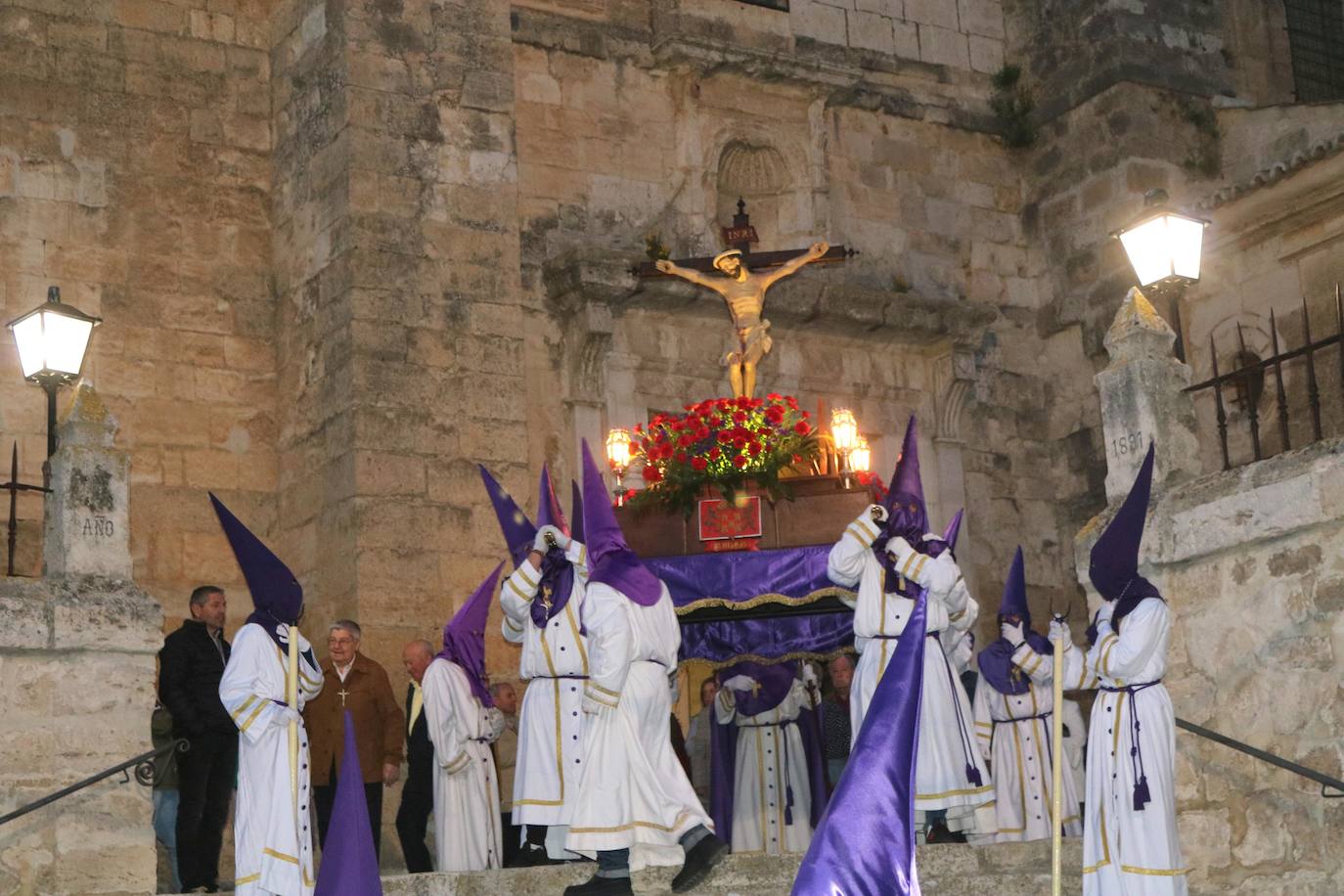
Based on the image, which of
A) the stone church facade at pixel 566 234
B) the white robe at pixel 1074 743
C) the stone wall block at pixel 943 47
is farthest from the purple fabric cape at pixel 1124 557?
the stone wall block at pixel 943 47

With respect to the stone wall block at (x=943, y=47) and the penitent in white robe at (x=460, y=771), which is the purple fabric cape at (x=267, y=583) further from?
the stone wall block at (x=943, y=47)

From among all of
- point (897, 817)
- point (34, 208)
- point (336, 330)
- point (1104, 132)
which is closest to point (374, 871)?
point (897, 817)

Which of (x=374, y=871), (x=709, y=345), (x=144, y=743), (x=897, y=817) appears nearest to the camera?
(x=897, y=817)

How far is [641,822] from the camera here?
10344 mm

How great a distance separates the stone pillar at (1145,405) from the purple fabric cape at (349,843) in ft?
14.5

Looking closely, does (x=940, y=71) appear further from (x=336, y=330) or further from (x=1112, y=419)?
(x=1112, y=419)

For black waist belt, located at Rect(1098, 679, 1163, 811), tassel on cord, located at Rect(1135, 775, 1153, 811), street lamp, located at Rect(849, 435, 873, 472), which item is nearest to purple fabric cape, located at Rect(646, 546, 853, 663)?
street lamp, located at Rect(849, 435, 873, 472)

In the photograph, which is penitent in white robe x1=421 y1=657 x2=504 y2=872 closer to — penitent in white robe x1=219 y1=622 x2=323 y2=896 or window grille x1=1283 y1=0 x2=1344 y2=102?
penitent in white robe x1=219 y1=622 x2=323 y2=896

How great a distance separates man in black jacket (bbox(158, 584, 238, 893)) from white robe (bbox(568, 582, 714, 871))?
6.90 ft

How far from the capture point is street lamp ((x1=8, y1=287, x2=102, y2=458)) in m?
11.5

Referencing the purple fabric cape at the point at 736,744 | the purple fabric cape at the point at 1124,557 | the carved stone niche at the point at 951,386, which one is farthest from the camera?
the carved stone niche at the point at 951,386

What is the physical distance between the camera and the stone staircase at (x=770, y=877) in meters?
10.4

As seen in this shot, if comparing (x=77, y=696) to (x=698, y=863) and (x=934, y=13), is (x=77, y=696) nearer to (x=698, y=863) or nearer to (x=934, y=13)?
(x=698, y=863)

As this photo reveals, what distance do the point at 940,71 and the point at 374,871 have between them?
1125cm
